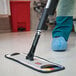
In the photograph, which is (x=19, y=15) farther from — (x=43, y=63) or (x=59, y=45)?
(x=43, y=63)

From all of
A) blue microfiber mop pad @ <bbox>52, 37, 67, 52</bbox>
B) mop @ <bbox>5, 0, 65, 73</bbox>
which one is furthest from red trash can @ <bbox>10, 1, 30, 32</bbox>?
mop @ <bbox>5, 0, 65, 73</bbox>

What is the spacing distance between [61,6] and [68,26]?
19 centimetres

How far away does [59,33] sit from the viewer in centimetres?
110

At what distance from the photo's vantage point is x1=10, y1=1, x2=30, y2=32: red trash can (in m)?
2.33

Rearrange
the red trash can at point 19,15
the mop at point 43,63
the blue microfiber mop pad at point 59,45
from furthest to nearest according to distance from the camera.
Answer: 1. the red trash can at point 19,15
2. the blue microfiber mop pad at point 59,45
3. the mop at point 43,63

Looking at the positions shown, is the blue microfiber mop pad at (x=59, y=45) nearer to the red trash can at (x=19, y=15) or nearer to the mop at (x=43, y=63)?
the mop at (x=43, y=63)

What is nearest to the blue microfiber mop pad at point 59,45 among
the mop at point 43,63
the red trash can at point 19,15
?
the mop at point 43,63

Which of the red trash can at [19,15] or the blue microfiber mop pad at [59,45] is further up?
the red trash can at [19,15]

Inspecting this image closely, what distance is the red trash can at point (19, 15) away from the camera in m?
2.33

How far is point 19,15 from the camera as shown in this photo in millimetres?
2369

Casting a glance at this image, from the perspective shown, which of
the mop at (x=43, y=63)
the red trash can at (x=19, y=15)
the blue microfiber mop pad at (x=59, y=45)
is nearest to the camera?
the mop at (x=43, y=63)

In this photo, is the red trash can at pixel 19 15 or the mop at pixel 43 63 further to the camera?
the red trash can at pixel 19 15

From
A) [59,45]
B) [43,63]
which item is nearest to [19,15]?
[59,45]

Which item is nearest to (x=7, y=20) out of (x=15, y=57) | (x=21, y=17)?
(x=21, y=17)
